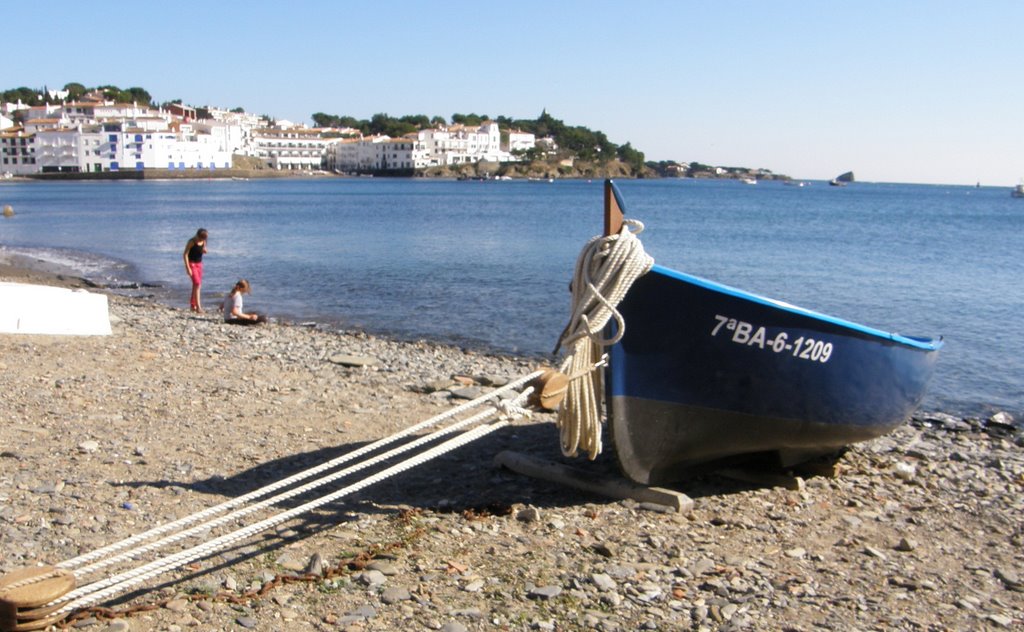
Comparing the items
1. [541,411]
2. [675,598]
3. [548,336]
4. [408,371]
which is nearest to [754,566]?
[675,598]

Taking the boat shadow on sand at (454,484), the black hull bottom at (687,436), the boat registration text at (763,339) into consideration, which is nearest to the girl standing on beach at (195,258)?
the boat shadow on sand at (454,484)

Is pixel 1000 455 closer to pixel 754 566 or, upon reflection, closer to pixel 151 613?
pixel 754 566

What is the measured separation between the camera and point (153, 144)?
151 meters

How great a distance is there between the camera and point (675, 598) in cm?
529

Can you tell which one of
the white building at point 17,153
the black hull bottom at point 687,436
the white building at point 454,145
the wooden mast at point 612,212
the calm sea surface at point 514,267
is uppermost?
the white building at point 454,145

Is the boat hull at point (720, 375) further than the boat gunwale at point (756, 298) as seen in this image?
Yes

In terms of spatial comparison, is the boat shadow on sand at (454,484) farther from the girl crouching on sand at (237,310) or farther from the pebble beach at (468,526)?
the girl crouching on sand at (237,310)

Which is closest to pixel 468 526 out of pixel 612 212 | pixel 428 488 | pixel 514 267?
pixel 428 488

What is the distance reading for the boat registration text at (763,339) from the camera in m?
6.62

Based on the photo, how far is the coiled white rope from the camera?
6.38 metres

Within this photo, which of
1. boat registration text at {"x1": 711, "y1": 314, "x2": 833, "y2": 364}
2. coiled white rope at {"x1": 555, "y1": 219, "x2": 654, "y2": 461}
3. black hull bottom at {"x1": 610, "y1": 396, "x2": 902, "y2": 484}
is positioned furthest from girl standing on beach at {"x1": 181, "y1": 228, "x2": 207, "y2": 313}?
boat registration text at {"x1": 711, "y1": 314, "x2": 833, "y2": 364}

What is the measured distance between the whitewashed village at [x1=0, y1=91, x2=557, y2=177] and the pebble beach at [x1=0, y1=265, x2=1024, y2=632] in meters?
154

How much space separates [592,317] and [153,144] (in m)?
160

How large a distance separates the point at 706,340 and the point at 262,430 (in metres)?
4.28
